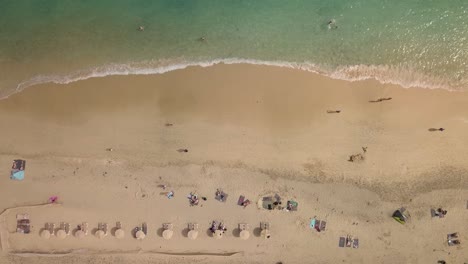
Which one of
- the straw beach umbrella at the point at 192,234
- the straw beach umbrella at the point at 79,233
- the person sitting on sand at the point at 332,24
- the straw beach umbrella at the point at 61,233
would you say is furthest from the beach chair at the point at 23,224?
the person sitting on sand at the point at 332,24

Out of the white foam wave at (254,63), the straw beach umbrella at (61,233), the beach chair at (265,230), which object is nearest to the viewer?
the straw beach umbrella at (61,233)

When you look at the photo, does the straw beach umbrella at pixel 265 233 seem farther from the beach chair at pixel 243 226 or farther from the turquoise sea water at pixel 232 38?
the turquoise sea water at pixel 232 38

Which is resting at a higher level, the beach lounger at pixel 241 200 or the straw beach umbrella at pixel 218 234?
the beach lounger at pixel 241 200

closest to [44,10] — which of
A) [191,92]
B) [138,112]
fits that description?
[138,112]

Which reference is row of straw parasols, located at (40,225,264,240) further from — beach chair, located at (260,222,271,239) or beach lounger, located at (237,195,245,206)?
beach lounger, located at (237,195,245,206)

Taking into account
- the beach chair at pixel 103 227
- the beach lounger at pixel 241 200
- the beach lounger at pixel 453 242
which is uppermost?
the beach lounger at pixel 241 200

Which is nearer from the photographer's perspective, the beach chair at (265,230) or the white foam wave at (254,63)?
the beach chair at (265,230)

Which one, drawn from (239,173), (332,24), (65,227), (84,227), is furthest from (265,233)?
(332,24)

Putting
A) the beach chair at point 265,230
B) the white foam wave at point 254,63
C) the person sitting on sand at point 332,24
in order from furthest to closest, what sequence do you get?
the person sitting on sand at point 332,24
the white foam wave at point 254,63
the beach chair at point 265,230
